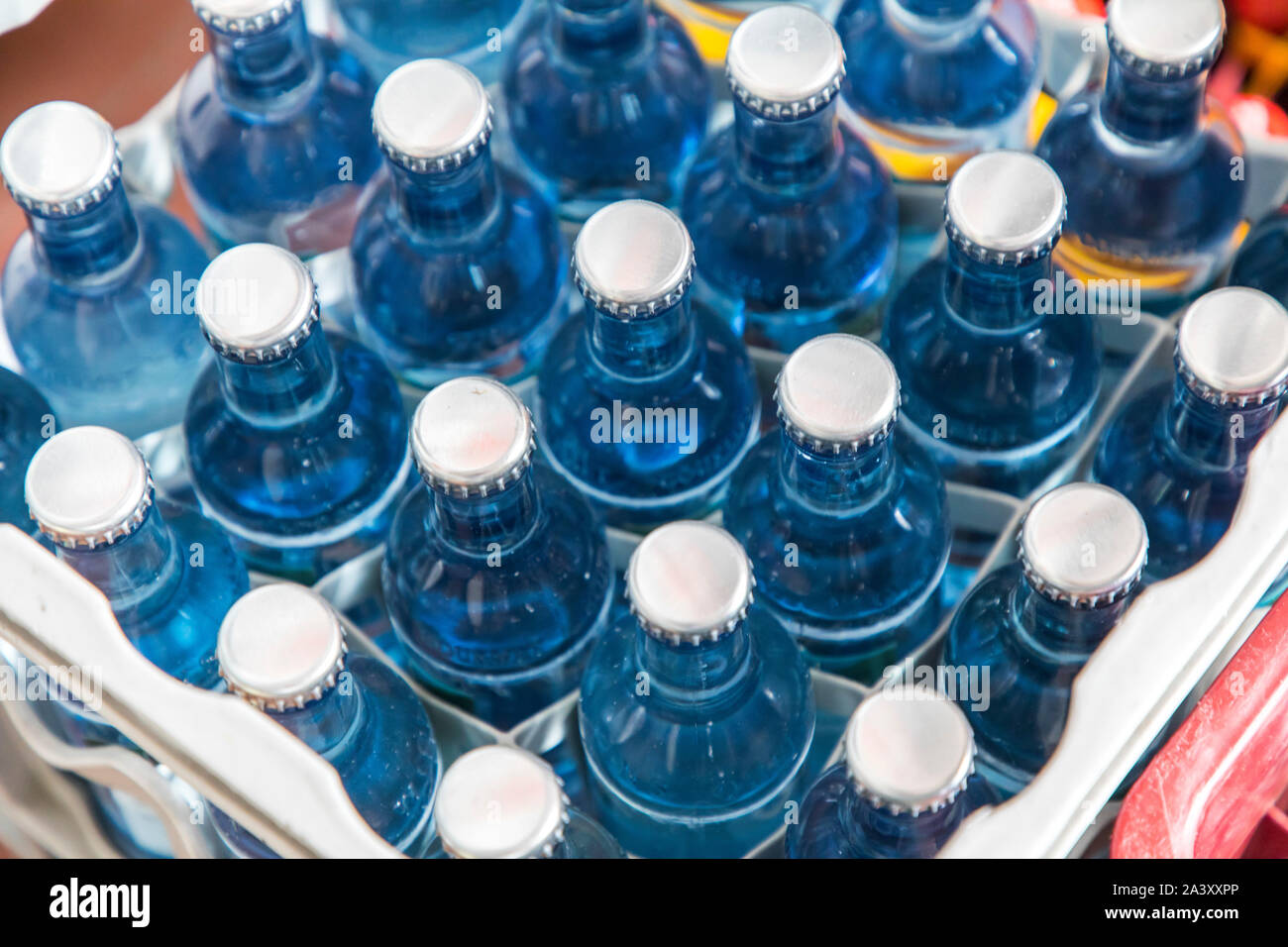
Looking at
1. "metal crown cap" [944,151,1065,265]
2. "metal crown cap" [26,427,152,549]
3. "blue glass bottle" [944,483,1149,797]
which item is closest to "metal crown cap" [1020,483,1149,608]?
"blue glass bottle" [944,483,1149,797]

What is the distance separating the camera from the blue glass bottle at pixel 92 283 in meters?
0.69

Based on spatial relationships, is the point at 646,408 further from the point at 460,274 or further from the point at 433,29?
the point at 433,29

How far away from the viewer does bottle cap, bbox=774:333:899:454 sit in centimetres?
60

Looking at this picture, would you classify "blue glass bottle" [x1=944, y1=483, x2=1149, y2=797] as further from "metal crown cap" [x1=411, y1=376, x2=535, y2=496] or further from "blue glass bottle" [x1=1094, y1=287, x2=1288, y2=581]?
"metal crown cap" [x1=411, y1=376, x2=535, y2=496]

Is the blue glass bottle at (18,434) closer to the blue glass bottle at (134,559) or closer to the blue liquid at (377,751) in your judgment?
the blue glass bottle at (134,559)

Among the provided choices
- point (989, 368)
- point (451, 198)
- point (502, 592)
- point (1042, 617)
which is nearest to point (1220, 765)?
point (1042, 617)

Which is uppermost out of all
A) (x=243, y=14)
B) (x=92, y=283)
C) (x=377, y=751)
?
(x=243, y=14)

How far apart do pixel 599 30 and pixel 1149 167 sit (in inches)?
10.5

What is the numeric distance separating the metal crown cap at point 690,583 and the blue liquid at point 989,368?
0.51ft

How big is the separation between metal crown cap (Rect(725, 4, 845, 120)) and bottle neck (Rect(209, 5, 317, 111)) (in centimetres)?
22

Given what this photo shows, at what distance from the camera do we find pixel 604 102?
2.48 feet

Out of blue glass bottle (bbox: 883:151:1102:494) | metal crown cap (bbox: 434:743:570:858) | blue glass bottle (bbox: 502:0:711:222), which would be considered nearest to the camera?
metal crown cap (bbox: 434:743:570:858)

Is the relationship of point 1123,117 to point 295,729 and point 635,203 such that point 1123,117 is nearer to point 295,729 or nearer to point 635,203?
point 635,203

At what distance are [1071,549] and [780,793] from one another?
0.16 meters
